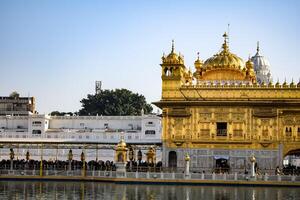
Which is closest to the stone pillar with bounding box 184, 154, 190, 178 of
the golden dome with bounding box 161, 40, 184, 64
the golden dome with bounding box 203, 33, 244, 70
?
the golden dome with bounding box 161, 40, 184, 64

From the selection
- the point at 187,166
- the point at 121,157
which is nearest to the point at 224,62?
the point at 187,166

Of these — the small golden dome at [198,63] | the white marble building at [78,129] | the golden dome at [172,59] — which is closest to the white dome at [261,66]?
the white marble building at [78,129]

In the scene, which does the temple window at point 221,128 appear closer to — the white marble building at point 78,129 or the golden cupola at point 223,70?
the golden cupola at point 223,70

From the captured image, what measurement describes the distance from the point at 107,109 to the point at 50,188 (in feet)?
169

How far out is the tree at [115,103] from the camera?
8506 centimetres

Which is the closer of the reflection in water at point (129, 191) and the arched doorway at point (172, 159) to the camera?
the reflection in water at point (129, 191)

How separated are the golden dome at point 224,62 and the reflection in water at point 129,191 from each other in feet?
36.6

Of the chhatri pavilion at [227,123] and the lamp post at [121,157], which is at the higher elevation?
the chhatri pavilion at [227,123]

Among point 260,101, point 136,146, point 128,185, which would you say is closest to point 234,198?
point 128,185

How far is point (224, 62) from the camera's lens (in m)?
44.1

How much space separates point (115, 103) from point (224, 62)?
42.9m

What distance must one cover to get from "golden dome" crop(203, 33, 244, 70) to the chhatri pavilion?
339cm

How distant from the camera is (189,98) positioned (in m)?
40.3

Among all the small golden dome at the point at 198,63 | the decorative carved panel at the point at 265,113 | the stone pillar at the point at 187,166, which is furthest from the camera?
the small golden dome at the point at 198,63
